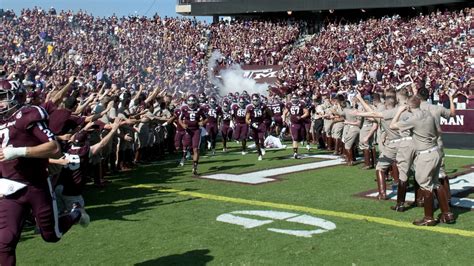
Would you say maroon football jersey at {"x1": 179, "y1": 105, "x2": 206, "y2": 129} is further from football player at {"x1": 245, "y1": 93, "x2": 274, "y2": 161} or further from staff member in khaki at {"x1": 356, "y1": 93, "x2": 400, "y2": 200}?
staff member in khaki at {"x1": 356, "y1": 93, "x2": 400, "y2": 200}

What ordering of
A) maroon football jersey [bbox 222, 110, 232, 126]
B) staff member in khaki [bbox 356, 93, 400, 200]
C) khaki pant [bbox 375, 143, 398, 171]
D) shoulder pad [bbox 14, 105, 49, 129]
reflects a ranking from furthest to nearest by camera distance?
1. maroon football jersey [bbox 222, 110, 232, 126]
2. khaki pant [bbox 375, 143, 398, 171]
3. staff member in khaki [bbox 356, 93, 400, 200]
4. shoulder pad [bbox 14, 105, 49, 129]

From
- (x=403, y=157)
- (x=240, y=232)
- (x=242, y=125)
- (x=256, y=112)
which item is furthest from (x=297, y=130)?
(x=240, y=232)

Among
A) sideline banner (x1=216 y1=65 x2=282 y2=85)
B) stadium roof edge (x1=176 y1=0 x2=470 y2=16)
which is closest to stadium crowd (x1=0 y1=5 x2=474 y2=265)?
sideline banner (x1=216 y1=65 x2=282 y2=85)

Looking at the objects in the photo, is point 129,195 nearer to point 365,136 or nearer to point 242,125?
point 365,136

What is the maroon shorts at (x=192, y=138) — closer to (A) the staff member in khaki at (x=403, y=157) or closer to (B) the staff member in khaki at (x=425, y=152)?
(A) the staff member in khaki at (x=403, y=157)

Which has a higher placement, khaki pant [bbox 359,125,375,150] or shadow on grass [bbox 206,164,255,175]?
khaki pant [bbox 359,125,375,150]

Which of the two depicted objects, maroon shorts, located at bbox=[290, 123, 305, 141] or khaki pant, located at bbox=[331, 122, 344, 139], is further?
maroon shorts, located at bbox=[290, 123, 305, 141]

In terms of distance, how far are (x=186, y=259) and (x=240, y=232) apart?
1.25m

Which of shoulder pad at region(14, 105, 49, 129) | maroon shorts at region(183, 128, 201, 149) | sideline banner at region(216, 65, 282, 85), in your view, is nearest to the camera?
shoulder pad at region(14, 105, 49, 129)

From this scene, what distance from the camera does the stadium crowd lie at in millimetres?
7324

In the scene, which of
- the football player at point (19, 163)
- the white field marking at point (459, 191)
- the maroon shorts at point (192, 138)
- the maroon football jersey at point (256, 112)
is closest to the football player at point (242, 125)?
the maroon football jersey at point (256, 112)

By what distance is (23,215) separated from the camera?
4.99 metres

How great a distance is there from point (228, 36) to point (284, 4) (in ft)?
14.7

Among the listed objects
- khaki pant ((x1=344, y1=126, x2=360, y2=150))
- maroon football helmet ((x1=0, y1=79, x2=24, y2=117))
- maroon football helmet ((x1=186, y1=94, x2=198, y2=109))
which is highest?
maroon football helmet ((x1=186, y1=94, x2=198, y2=109))
